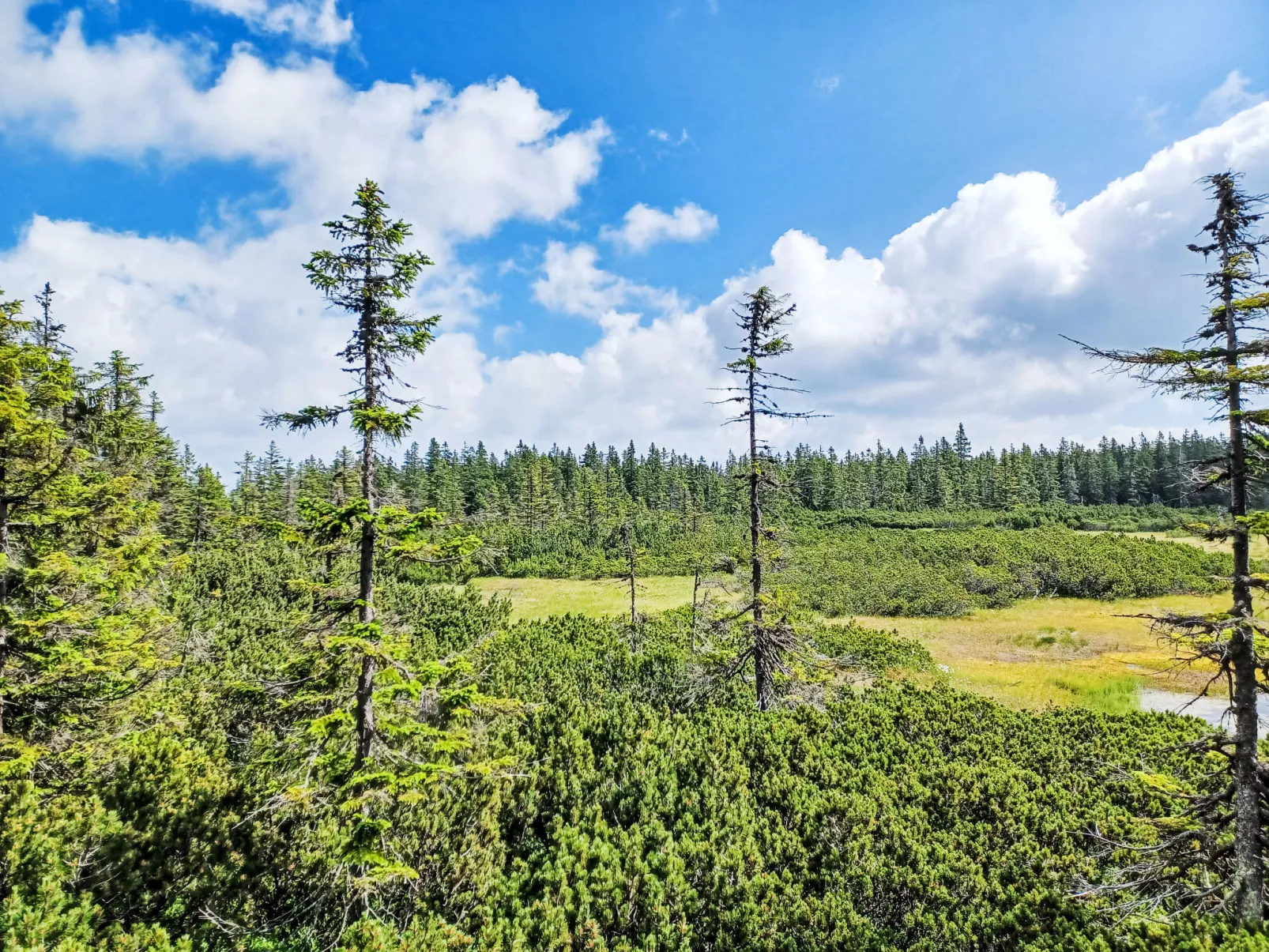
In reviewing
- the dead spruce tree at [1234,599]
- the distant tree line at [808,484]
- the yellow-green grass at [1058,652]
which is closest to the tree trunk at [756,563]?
the dead spruce tree at [1234,599]

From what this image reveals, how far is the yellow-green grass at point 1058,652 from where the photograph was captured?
2205cm

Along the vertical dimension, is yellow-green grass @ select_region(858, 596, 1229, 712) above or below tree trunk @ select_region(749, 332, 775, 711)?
below

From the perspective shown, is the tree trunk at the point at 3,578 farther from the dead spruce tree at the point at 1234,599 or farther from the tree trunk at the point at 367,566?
the dead spruce tree at the point at 1234,599

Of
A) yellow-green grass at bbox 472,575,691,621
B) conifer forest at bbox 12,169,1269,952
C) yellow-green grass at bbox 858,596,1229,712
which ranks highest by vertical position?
conifer forest at bbox 12,169,1269,952

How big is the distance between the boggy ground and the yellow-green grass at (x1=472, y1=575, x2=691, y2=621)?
0.07 m

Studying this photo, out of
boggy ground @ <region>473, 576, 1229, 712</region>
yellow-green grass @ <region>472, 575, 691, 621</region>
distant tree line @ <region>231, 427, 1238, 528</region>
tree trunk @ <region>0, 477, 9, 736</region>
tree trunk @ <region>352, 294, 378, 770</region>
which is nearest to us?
tree trunk @ <region>352, 294, 378, 770</region>

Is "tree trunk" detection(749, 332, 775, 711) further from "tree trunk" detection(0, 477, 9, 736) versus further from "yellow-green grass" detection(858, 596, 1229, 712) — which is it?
"tree trunk" detection(0, 477, 9, 736)

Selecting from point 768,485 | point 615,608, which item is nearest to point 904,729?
point 768,485

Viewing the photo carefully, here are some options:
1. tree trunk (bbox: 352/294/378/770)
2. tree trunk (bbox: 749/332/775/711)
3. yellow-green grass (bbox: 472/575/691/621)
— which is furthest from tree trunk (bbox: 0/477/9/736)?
yellow-green grass (bbox: 472/575/691/621)

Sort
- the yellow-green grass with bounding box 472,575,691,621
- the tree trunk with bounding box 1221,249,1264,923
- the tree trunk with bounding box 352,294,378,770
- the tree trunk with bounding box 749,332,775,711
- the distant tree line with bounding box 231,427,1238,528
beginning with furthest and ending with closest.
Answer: the distant tree line with bounding box 231,427,1238,528
the yellow-green grass with bounding box 472,575,691,621
the tree trunk with bounding box 749,332,775,711
the tree trunk with bounding box 352,294,378,770
the tree trunk with bounding box 1221,249,1264,923

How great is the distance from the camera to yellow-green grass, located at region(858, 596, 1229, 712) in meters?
22.0

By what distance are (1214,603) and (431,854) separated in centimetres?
4763

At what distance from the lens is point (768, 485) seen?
15562 mm

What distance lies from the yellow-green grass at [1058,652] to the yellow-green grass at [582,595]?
43.3 ft
